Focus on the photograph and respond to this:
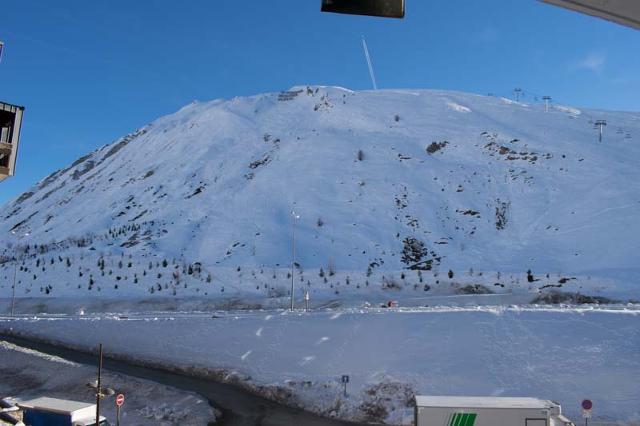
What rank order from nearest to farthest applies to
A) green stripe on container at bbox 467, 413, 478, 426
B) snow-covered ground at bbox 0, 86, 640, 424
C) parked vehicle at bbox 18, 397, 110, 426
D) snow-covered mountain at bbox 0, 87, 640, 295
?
green stripe on container at bbox 467, 413, 478, 426 → parked vehicle at bbox 18, 397, 110, 426 → snow-covered ground at bbox 0, 86, 640, 424 → snow-covered mountain at bbox 0, 87, 640, 295

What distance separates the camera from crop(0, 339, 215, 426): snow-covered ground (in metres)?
24.3

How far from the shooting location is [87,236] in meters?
70.5

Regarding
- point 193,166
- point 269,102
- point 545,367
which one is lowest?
point 545,367

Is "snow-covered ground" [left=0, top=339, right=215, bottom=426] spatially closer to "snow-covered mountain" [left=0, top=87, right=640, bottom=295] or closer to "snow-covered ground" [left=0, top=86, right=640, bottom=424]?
"snow-covered ground" [left=0, top=86, right=640, bottom=424]

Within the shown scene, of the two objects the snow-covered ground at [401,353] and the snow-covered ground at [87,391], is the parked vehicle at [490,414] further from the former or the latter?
the snow-covered ground at [87,391]

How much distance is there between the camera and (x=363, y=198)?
68875 millimetres

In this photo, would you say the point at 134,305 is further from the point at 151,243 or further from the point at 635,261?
the point at 635,261

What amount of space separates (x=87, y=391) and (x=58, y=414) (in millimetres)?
7627

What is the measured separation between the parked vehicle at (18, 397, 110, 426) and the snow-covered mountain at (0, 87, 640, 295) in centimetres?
2819

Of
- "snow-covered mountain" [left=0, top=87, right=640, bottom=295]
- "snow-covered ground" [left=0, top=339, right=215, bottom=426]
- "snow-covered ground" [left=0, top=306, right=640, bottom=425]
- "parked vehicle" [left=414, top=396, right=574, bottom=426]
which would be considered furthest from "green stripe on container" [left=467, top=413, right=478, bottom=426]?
"snow-covered mountain" [left=0, top=87, right=640, bottom=295]

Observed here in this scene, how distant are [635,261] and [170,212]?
53850mm

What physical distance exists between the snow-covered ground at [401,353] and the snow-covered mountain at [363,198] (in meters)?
16.2

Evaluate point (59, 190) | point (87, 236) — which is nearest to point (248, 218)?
point (87, 236)

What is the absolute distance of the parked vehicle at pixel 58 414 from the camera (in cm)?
2025
